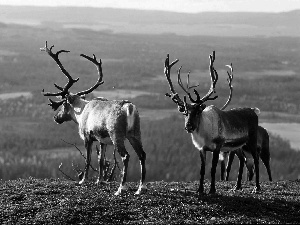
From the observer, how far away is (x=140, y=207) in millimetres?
17953

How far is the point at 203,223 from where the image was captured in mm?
16672

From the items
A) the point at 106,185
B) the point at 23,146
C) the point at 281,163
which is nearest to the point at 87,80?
the point at 23,146

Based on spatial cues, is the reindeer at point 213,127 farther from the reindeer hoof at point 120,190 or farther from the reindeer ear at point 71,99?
the reindeer ear at point 71,99

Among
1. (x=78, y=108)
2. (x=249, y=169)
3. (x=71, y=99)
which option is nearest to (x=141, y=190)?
(x=78, y=108)

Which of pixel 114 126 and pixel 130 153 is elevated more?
pixel 114 126

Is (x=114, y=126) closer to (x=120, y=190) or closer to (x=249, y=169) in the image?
(x=120, y=190)

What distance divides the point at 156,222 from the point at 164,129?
234 feet

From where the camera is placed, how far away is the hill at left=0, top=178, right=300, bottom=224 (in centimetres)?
1720

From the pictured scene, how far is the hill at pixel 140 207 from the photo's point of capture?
56.4 feet

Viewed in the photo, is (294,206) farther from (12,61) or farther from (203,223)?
(12,61)

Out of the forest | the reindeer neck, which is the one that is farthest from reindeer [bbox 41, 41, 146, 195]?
the forest

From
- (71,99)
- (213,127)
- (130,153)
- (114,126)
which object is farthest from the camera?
(130,153)

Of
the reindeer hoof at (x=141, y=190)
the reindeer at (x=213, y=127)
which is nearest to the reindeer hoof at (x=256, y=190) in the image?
the reindeer at (x=213, y=127)

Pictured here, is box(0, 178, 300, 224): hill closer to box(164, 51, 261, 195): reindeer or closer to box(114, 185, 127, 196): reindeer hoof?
box(114, 185, 127, 196): reindeer hoof
